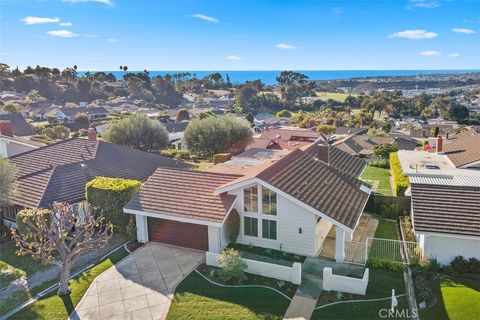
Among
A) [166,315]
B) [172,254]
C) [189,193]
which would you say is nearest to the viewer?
[166,315]

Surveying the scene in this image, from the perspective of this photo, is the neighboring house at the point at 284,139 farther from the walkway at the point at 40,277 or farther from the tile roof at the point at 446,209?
the walkway at the point at 40,277

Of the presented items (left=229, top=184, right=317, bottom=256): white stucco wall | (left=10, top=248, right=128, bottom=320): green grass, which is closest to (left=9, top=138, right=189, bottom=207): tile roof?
(left=10, top=248, right=128, bottom=320): green grass

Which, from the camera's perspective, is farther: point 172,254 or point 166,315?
point 172,254

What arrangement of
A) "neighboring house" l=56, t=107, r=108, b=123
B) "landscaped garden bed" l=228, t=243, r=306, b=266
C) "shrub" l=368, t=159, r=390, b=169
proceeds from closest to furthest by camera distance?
"landscaped garden bed" l=228, t=243, r=306, b=266, "shrub" l=368, t=159, r=390, b=169, "neighboring house" l=56, t=107, r=108, b=123

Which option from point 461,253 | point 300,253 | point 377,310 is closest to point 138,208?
point 300,253

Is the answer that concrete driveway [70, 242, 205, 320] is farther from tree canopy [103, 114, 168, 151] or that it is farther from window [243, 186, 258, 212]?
tree canopy [103, 114, 168, 151]

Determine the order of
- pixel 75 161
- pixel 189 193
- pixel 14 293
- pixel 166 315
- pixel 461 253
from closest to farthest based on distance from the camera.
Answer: pixel 166 315, pixel 14 293, pixel 461 253, pixel 189 193, pixel 75 161

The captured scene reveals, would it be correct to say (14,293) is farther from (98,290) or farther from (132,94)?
(132,94)
